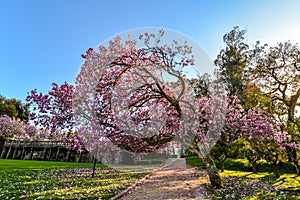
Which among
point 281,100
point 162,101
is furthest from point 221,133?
point 281,100

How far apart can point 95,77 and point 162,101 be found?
13.8 feet

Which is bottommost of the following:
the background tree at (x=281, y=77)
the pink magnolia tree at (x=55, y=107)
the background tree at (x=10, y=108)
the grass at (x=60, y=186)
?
the grass at (x=60, y=186)

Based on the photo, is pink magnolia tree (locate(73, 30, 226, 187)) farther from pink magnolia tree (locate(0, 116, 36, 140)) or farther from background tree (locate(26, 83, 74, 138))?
pink magnolia tree (locate(0, 116, 36, 140))

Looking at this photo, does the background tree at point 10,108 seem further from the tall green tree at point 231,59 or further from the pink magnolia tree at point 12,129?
the tall green tree at point 231,59

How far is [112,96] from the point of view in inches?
344

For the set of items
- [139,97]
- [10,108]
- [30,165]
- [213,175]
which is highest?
[10,108]

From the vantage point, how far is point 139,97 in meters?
9.98

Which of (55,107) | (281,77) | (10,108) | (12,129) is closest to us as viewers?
(55,107)

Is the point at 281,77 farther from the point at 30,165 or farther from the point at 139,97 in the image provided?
the point at 30,165

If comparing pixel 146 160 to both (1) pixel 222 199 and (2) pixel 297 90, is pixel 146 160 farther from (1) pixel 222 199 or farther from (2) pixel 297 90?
(1) pixel 222 199

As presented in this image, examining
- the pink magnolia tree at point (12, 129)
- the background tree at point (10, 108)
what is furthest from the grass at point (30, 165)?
the background tree at point (10, 108)

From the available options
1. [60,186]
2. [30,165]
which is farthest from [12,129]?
[60,186]

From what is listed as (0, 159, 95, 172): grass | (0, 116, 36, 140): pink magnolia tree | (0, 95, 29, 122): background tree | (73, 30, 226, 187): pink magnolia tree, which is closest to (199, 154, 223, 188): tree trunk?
(73, 30, 226, 187): pink magnolia tree

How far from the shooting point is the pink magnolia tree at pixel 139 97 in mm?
8453
